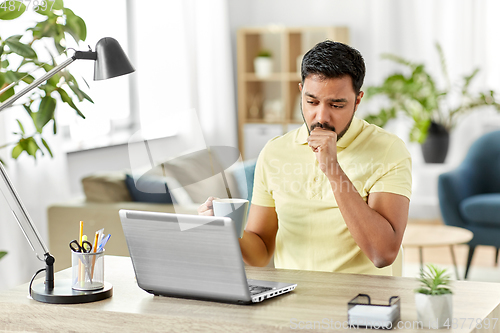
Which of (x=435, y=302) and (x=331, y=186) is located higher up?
(x=331, y=186)

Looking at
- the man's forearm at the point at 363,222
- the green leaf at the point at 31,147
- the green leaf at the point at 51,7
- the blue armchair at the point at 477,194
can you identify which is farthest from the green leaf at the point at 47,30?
the blue armchair at the point at 477,194

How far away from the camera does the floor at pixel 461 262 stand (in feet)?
13.3

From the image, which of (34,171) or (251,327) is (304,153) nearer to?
(251,327)

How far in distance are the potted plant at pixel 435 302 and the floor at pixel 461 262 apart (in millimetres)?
2834

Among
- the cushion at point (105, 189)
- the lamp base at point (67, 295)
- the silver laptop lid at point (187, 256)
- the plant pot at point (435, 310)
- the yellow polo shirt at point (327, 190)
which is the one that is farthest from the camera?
the cushion at point (105, 189)

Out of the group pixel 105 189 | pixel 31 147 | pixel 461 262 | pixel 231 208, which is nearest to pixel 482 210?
pixel 461 262

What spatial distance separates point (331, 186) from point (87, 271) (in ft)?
2.06

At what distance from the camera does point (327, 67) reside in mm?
1612

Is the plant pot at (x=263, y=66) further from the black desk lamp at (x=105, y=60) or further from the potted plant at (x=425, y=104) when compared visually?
the black desk lamp at (x=105, y=60)

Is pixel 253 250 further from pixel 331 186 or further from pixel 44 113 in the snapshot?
pixel 44 113

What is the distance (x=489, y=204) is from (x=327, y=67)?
2.63 meters

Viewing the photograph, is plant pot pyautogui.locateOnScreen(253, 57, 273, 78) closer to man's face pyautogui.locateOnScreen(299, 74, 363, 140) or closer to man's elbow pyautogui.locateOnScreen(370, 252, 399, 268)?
man's face pyautogui.locateOnScreen(299, 74, 363, 140)

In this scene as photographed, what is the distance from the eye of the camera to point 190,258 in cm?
125

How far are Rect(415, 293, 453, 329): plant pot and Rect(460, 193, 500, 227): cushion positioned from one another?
295cm
